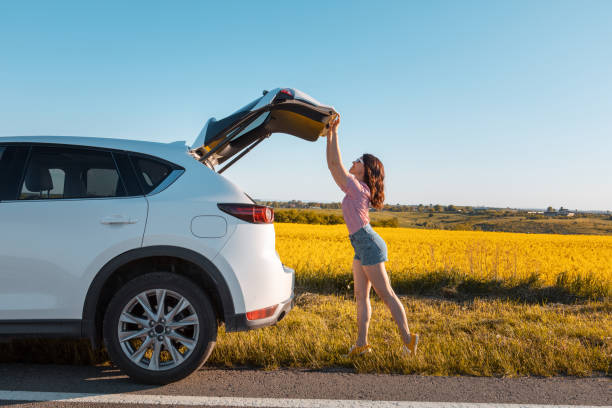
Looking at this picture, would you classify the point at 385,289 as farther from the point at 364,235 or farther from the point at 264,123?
the point at 264,123

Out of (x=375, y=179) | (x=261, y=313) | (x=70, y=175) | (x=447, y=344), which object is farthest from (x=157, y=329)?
(x=447, y=344)

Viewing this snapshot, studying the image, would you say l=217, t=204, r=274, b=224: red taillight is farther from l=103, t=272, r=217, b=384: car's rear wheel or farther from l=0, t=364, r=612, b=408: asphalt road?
l=0, t=364, r=612, b=408: asphalt road

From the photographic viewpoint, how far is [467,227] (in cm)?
5444

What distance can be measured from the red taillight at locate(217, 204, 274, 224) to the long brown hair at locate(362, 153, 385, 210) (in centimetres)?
111

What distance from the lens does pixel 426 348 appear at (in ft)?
13.3

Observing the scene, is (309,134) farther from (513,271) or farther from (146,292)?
(513,271)

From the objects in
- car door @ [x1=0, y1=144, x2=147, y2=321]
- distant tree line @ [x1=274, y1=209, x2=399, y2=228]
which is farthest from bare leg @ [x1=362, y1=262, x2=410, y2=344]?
distant tree line @ [x1=274, y1=209, x2=399, y2=228]

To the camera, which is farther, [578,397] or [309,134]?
[309,134]

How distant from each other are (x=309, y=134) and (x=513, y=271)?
6456 millimetres

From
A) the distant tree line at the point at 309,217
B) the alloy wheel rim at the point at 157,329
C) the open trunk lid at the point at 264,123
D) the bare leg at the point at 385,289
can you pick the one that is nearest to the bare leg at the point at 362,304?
the bare leg at the point at 385,289

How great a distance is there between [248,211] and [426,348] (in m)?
2.14

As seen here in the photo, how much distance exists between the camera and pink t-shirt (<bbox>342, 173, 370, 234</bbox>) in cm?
385

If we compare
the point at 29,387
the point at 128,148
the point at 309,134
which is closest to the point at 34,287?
the point at 29,387

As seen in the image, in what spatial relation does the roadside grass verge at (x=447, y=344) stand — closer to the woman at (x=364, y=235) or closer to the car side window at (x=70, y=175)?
the woman at (x=364, y=235)
